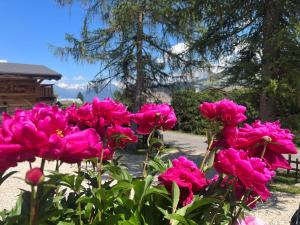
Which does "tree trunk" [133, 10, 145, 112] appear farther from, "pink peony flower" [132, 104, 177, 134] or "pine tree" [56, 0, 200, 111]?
"pink peony flower" [132, 104, 177, 134]

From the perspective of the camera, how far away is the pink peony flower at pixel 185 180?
4.48 ft

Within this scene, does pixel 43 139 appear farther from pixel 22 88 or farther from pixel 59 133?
pixel 22 88

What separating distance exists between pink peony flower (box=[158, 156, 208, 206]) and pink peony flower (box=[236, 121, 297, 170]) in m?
0.17

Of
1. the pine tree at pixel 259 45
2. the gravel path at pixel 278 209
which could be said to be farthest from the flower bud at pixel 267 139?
the pine tree at pixel 259 45

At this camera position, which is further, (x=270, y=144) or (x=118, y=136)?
(x=118, y=136)

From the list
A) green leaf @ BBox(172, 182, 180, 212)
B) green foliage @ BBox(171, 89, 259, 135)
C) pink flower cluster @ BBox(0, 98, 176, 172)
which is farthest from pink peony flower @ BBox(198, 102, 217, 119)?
green foliage @ BBox(171, 89, 259, 135)

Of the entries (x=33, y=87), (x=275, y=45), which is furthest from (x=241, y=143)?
(x=33, y=87)

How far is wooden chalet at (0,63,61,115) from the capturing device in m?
20.3

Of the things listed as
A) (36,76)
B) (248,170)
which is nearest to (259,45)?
(248,170)

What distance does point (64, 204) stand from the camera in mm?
1583

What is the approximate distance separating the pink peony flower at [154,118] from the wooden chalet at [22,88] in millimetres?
18894

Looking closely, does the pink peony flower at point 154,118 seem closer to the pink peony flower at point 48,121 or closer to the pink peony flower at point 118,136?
the pink peony flower at point 118,136

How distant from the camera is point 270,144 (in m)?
1.37

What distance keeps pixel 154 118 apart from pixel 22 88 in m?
20.6
